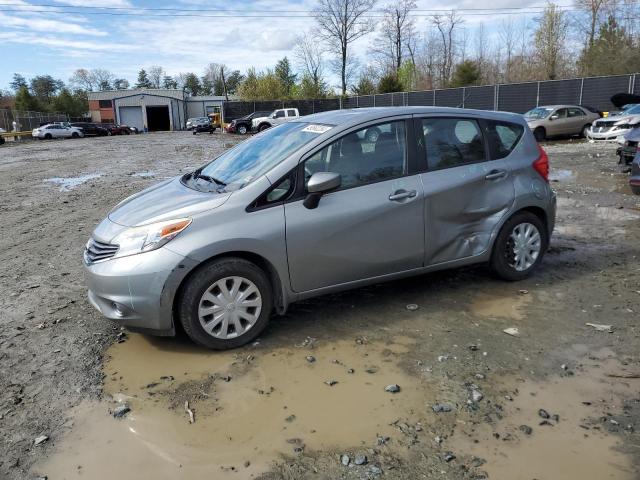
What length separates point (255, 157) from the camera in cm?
458

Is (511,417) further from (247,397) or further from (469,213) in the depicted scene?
(469,213)

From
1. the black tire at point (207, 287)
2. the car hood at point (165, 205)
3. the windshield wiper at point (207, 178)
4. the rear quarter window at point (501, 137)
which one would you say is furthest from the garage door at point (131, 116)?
the black tire at point (207, 287)

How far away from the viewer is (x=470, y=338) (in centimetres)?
413

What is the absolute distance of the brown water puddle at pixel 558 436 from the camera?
2686 mm

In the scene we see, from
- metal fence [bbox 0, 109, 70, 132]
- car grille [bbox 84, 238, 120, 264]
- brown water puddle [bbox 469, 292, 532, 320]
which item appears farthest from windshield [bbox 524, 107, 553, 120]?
metal fence [bbox 0, 109, 70, 132]

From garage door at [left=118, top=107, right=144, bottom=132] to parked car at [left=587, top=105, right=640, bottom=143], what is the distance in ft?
199

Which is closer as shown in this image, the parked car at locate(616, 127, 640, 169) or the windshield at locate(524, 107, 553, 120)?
the parked car at locate(616, 127, 640, 169)

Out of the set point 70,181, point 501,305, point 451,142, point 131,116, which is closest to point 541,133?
point 70,181

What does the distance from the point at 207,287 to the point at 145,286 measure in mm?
426

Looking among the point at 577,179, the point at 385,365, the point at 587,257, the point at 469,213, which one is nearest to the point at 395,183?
the point at 469,213

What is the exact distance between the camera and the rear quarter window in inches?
198

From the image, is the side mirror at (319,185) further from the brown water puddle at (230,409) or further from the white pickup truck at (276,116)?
the white pickup truck at (276,116)

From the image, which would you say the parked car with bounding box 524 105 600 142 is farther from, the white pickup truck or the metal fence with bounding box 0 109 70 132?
the metal fence with bounding box 0 109 70 132

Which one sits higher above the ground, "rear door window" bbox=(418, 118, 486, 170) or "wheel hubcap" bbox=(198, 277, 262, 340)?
"rear door window" bbox=(418, 118, 486, 170)
